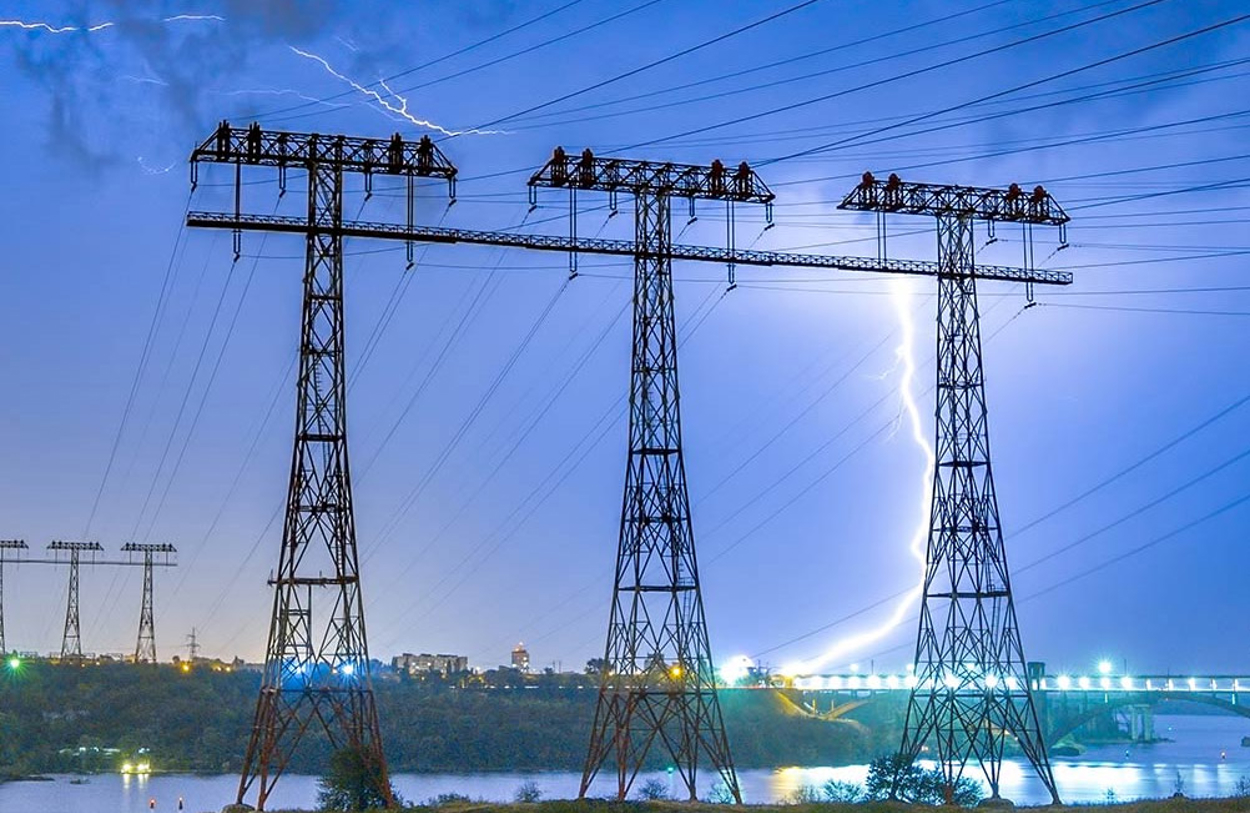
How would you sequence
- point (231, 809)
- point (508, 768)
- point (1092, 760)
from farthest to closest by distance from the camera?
point (1092, 760)
point (508, 768)
point (231, 809)

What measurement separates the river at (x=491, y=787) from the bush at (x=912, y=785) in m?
31.6

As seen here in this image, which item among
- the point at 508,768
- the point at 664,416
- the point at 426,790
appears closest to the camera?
the point at 664,416

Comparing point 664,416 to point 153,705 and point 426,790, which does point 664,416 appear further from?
point 153,705

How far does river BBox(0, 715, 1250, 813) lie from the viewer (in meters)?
106

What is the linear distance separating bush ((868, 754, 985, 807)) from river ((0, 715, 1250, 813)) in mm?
31599

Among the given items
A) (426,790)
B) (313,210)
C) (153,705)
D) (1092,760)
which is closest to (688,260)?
(313,210)

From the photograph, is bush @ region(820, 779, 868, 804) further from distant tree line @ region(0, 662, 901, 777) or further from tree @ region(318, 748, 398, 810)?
distant tree line @ region(0, 662, 901, 777)

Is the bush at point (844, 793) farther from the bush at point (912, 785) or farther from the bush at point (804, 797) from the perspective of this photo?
the bush at point (912, 785)

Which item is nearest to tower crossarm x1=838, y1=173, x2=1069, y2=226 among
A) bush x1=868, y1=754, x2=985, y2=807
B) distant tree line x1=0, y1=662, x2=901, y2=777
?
bush x1=868, y1=754, x2=985, y2=807

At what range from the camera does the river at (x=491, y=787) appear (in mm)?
106312

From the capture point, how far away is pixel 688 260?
63.8 meters

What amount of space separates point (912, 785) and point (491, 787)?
66478mm

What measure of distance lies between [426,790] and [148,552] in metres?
61.6

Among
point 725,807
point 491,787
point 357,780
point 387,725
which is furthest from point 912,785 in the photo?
point 387,725
